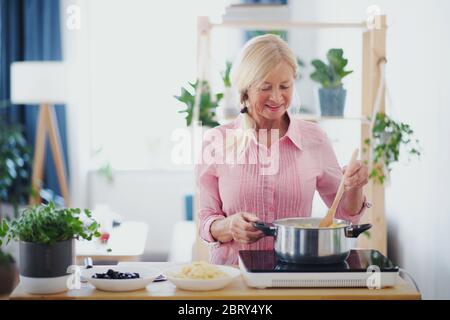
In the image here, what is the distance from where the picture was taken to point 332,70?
86.7 inches

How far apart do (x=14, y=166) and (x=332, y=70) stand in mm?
1503

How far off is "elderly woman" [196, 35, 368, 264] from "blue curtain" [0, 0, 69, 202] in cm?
178

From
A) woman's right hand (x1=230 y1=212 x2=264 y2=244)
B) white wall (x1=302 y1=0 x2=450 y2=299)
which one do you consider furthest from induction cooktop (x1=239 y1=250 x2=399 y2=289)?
white wall (x1=302 y1=0 x2=450 y2=299)

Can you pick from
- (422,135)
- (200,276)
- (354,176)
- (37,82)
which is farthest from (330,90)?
(37,82)

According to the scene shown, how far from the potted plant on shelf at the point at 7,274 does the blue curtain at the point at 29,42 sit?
38 cm

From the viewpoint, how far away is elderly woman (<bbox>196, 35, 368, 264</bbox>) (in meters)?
1.42

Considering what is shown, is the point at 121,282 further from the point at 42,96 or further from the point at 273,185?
the point at 42,96

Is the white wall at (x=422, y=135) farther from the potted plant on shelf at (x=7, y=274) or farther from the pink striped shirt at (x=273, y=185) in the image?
the potted plant on shelf at (x=7, y=274)

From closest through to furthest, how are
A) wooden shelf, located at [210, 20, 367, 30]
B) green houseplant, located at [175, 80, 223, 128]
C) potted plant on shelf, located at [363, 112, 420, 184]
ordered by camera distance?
green houseplant, located at [175, 80, 223, 128]
potted plant on shelf, located at [363, 112, 420, 184]
wooden shelf, located at [210, 20, 367, 30]

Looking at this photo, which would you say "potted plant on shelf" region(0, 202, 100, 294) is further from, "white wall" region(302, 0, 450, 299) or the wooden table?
"white wall" region(302, 0, 450, 299)

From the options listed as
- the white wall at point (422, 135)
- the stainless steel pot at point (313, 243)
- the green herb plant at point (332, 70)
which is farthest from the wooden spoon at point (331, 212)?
the green herb plant at point (332, 70)

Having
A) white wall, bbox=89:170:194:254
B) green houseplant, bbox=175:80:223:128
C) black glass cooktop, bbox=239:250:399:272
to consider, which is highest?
green houseplant, bbox=175:80:223:128

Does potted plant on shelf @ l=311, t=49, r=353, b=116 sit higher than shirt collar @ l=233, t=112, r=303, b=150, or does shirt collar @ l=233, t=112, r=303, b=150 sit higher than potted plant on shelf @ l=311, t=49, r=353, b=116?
potted plant on shelf @ l=311, t=49, r=353, b=116
